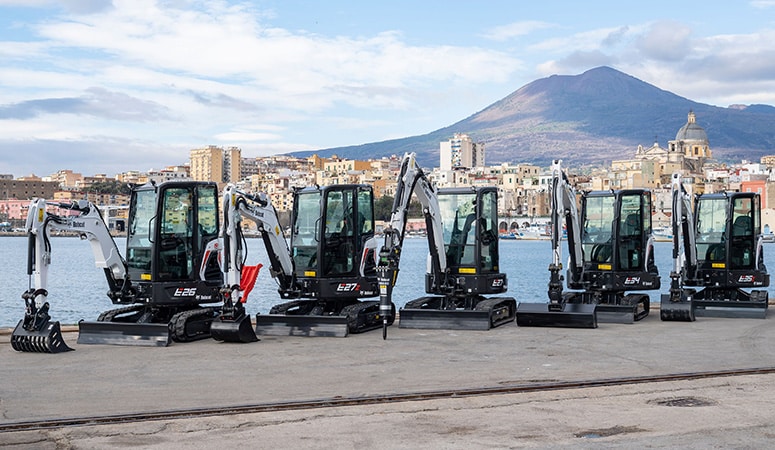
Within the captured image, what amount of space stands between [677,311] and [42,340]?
41.2 ft

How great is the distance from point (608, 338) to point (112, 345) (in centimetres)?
843

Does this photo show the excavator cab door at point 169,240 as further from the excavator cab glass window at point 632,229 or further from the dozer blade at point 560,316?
the excavator cab glass window at point 632,229

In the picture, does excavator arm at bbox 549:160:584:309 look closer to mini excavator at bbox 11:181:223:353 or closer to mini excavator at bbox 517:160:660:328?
mini excavator at bbox 517:160:660:328

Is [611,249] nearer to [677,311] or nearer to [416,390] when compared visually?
[677,311]

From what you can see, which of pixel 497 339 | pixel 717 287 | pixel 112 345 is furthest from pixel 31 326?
pixel 717 287

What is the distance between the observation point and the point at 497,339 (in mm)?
17781

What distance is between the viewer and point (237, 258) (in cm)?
1727

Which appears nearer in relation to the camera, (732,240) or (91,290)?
(732,240)

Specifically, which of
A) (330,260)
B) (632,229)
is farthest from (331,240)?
(632,229)

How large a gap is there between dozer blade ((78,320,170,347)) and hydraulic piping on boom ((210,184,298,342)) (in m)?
0.87

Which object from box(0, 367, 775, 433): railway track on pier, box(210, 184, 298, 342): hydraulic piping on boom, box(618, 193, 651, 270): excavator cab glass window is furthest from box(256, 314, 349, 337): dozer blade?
box(618, 193, 651, 270): excavator cab glass window

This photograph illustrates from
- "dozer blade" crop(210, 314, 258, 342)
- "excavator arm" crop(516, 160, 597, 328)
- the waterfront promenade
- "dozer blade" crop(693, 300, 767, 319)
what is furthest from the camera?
"dozer blade" crop(693, 300, 767, 319)

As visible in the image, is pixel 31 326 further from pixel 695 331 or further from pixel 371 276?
pixel 695 331

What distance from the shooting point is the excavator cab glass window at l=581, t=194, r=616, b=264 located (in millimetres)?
22312
